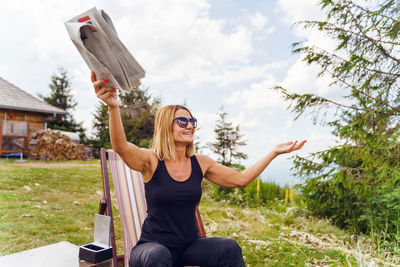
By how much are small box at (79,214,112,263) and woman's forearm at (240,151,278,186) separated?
40.7 inches

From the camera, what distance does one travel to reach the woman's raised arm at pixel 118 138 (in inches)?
61.9

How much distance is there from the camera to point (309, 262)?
10.9 feet

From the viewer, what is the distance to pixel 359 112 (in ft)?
14.5

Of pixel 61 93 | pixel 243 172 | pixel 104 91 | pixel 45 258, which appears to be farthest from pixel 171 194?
pixel 61 93

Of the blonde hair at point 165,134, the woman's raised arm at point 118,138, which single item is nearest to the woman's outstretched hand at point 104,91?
the woman's raised arm at point 118,138

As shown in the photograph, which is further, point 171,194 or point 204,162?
point 204,162

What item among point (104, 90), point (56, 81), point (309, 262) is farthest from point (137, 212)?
point (56, 81)

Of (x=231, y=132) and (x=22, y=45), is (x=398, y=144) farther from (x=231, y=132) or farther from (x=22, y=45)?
(x=22, y=45)

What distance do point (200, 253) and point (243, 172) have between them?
70 cm

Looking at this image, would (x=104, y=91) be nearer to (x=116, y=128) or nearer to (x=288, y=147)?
(x=116, y=128)

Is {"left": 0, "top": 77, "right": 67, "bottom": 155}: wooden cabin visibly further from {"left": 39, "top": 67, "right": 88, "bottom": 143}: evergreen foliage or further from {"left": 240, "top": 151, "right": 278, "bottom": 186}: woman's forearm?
{"left": 240, "top": 151, "right": 278, "bottom": 186}: woman's forearm

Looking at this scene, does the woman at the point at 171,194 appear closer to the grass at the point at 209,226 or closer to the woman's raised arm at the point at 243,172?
the woman's raised arm at the point at 243,172

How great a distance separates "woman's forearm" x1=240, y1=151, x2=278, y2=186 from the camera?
218 cm

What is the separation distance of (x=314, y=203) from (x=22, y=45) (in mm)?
9018
